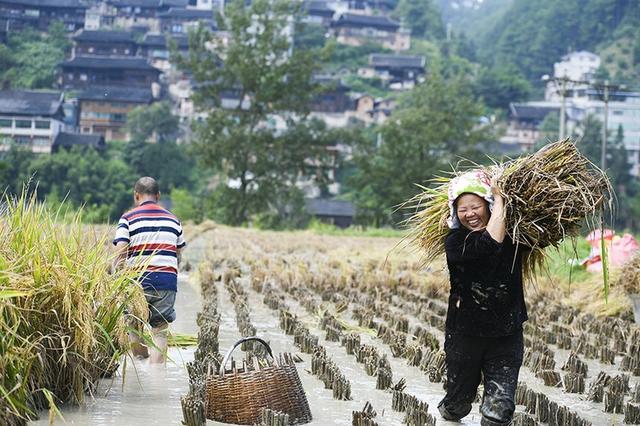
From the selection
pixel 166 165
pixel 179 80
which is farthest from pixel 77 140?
pixel 179 80

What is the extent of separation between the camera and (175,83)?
72.5 m

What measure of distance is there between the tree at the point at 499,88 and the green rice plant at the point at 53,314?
72342 mm

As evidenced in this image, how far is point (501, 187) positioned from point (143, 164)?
1854 inches

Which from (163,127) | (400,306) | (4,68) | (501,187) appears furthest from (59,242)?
(4,68)

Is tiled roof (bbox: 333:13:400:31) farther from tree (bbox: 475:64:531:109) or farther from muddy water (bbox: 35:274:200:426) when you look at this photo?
muddy water (bbox: 35:274:200:426)

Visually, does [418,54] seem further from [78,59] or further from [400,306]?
[400,306]

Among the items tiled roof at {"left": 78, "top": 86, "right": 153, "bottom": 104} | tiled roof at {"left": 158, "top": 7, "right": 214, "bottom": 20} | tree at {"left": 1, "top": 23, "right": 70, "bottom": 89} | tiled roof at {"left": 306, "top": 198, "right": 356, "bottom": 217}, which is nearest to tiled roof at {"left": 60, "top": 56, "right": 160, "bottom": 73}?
tree at {"left": 1, "top": 23, "right": 70, "bottom": 89}

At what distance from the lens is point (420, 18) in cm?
9738

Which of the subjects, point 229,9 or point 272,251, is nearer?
point 272,251

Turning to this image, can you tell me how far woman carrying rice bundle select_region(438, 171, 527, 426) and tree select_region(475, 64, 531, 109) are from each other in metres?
72.6

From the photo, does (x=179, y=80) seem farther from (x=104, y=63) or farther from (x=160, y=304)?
(x=160, y=304)

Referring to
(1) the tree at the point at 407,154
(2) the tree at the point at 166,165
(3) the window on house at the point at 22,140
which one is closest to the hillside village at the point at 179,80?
(3) the window on house at the point at 22,140

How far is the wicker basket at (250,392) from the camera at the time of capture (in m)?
5.65

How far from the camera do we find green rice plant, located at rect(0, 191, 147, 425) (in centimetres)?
529
